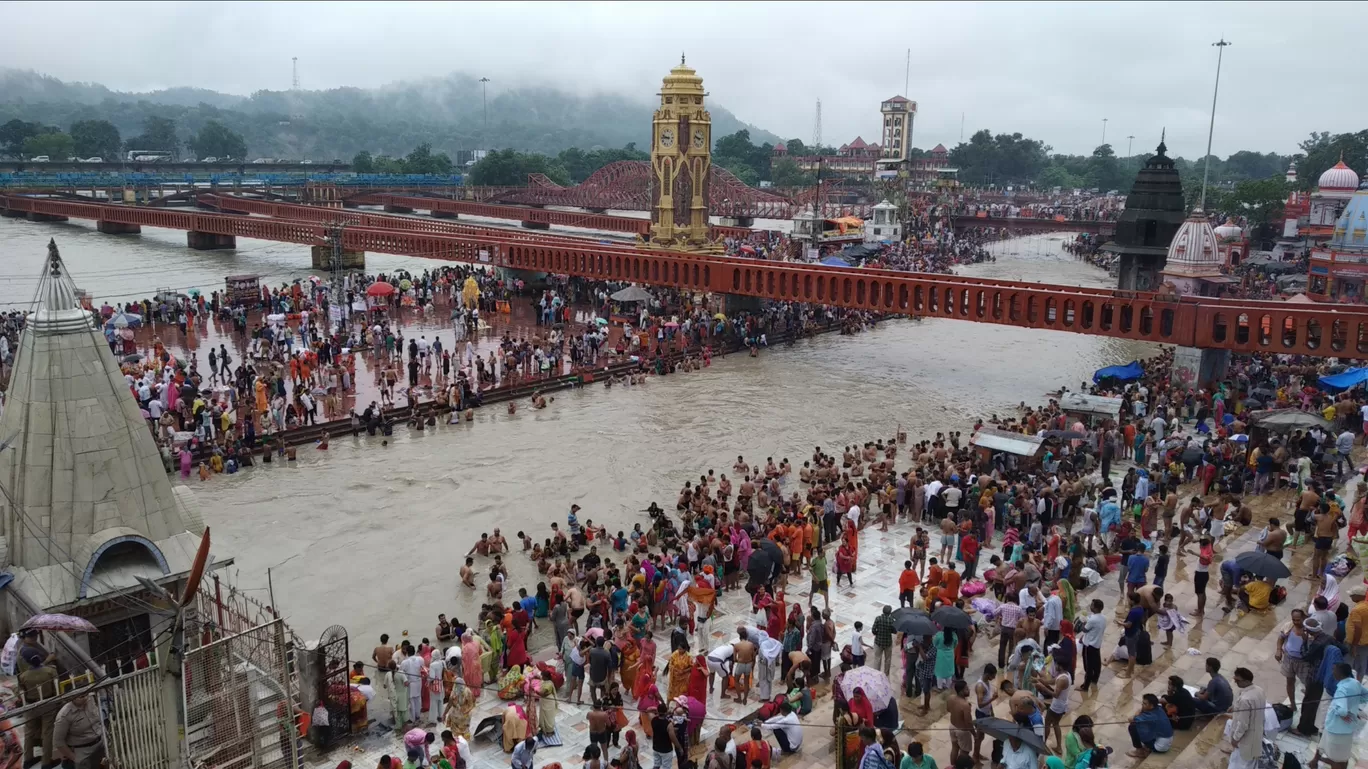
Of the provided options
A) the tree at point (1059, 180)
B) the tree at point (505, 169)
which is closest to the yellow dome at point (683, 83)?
the tree at point (505, 169)

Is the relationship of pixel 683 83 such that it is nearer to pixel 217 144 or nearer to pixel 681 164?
pixel 681 164

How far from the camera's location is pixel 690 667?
39.7 ft

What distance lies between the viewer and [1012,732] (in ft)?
31.7

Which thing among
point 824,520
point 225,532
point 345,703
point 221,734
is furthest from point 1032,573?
point 225,532

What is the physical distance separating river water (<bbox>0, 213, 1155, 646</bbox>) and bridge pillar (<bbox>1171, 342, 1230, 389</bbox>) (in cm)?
395

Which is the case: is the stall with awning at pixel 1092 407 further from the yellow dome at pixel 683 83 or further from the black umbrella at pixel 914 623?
the yellow dome at pixel 683 83

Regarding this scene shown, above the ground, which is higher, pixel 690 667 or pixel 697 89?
pixel 697 89

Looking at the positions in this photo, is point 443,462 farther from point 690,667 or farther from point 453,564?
point 690,667

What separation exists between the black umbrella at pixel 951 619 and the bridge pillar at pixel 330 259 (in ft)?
172

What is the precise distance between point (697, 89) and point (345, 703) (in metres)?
39.3

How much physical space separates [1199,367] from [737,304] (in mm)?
18894

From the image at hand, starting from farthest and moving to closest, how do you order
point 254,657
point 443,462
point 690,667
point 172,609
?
point 443,462 → point 690,667 → point 254,657 → point 172,609

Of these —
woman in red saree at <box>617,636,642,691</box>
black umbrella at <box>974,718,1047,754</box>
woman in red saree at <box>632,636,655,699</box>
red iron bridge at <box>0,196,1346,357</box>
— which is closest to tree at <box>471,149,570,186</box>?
red iron bridge at <box>0,196,1346,357</box>

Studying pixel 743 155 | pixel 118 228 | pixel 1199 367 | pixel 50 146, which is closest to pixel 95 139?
pixel 50 146
